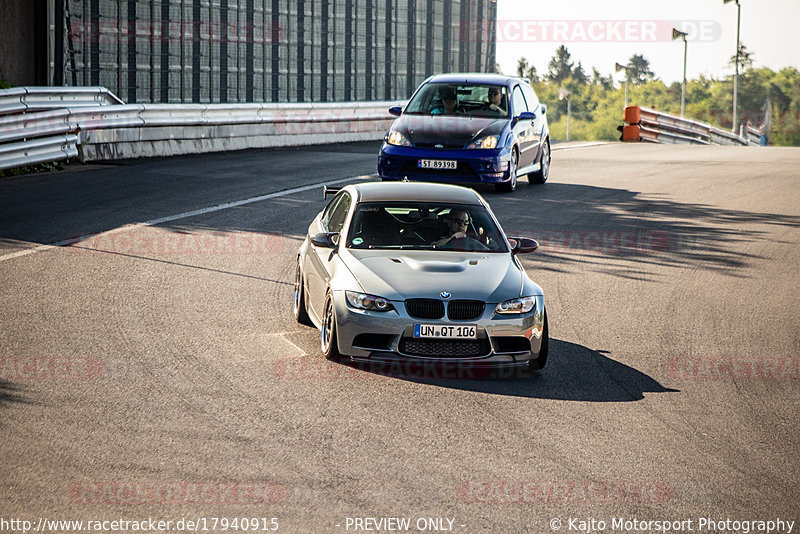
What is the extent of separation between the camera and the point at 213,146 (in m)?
23.2

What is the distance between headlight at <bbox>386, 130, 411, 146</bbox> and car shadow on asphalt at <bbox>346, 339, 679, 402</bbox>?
8.99m

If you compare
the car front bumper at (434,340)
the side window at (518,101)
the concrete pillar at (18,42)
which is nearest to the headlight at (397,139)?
the side window at (518,101)

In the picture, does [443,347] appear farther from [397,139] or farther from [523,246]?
[397,139]

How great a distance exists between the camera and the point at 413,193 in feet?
30.3

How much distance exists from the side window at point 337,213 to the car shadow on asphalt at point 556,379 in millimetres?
1664

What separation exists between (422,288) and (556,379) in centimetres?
115

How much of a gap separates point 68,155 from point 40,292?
9966mm

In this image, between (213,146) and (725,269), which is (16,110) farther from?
(725,269)

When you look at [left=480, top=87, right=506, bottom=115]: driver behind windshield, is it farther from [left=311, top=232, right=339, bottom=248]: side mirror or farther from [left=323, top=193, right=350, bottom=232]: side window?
[left=311, top=232, right=339, bottom=248]: side mirror

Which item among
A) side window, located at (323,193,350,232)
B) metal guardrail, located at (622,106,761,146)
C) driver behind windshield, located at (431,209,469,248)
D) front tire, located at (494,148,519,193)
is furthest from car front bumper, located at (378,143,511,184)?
metal guardrail, located at (622,106,761,146)

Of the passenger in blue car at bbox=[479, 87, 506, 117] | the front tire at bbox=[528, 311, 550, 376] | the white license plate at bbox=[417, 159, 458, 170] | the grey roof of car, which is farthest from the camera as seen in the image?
the passenger in blue car at bbox=[479, 87, 506, 117]

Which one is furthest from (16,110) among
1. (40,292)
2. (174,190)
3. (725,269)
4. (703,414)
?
(703,414)

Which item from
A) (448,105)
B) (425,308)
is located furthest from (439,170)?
(425,308)

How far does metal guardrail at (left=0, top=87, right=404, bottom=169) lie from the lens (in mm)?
18391
